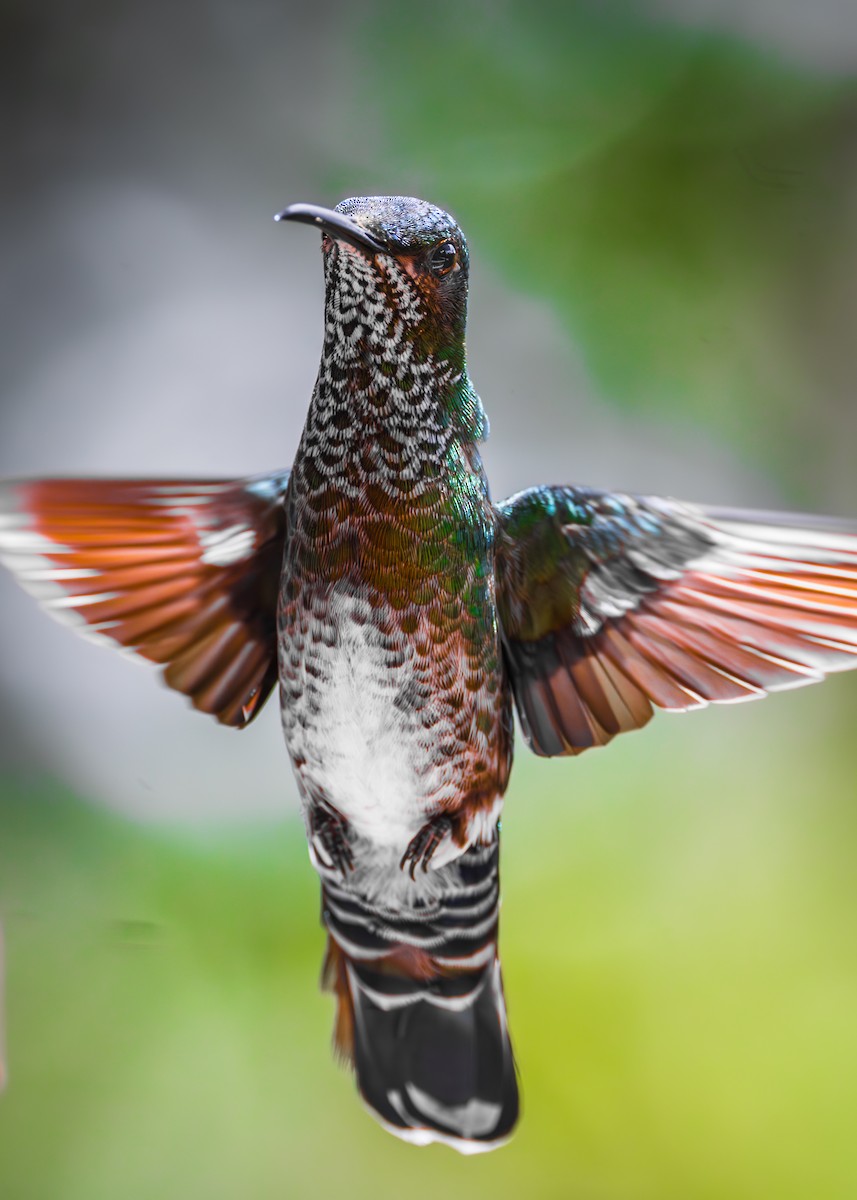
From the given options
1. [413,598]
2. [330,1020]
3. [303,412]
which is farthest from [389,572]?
[330,1020]

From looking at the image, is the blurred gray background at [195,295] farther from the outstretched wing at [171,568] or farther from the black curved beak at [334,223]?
the black curved beak at [334,223]

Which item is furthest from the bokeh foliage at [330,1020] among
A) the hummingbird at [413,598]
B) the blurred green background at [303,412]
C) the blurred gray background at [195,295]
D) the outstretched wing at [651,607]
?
the outstretched wing at [651,607]

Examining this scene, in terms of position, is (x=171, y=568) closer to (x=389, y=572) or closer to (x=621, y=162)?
(x=389, y=572)

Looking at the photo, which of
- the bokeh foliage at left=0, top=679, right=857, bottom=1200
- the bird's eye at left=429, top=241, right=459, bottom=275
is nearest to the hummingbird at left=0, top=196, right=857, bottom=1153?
the bird's eye at left=429, top=241, right=459, bottom=275

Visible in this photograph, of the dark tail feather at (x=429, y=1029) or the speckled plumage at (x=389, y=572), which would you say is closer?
the speckled plumage at (x=389, y=572)

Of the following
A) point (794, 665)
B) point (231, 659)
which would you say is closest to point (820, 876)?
point (794, 665)

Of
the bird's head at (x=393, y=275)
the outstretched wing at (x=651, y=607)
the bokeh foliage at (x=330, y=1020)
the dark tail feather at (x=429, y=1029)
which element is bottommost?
the bokeh foliage at (x=330, y=1020)

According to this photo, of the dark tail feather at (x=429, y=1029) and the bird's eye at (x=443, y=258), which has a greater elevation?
the bird's eye at (x=443, y=258)
